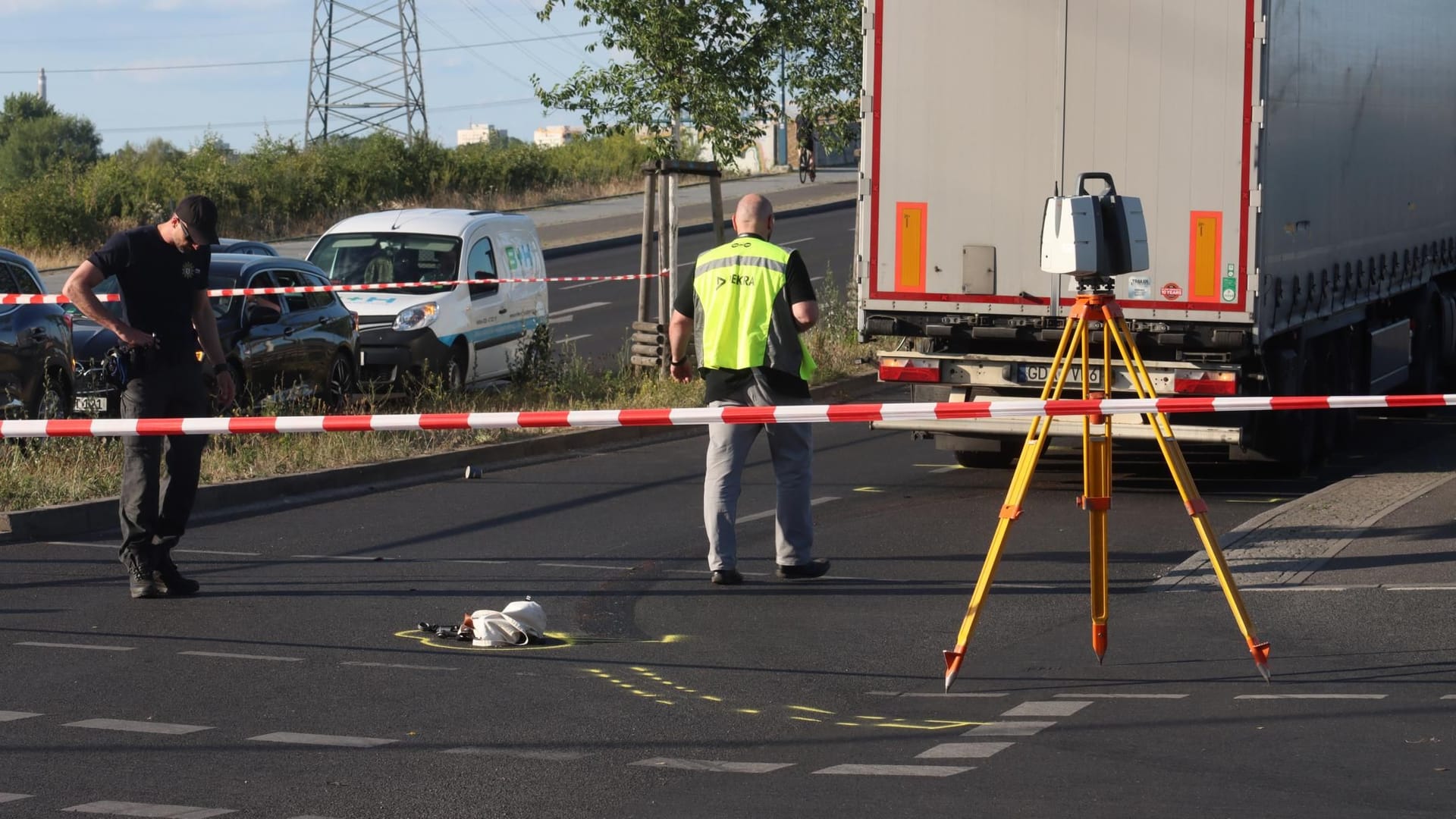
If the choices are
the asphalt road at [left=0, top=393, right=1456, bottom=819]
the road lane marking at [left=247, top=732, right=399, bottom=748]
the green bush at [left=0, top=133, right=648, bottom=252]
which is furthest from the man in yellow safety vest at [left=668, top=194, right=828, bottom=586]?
the green bush at [left=0, top=133, right=648, bottom=252]

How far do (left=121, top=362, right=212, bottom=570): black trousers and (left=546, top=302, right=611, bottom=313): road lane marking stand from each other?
19.6 metres

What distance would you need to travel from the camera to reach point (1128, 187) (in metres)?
12.0

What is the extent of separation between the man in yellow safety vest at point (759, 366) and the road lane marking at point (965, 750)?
3.29 m

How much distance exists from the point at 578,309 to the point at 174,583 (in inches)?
838

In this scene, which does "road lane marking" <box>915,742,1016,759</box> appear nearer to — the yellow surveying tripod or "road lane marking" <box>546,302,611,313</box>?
the yellow surveying tripod

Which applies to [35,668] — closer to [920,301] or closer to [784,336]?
[784,336]

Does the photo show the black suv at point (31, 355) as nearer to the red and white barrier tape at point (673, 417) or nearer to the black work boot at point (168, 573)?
the red and white barrier tape at point (673, 417)

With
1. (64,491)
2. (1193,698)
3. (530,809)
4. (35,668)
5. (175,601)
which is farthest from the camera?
(64,491)

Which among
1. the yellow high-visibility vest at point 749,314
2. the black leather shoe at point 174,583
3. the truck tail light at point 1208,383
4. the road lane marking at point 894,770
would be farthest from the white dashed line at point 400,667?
the truck tail light at point 1208,383

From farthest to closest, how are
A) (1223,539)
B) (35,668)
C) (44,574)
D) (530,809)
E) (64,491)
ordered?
1. (64,491)
2. (1223,539)
3. (44,574)
4. (35,668)
5. (530,809)

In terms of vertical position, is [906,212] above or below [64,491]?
above

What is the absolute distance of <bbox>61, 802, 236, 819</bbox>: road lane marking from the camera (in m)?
5.36

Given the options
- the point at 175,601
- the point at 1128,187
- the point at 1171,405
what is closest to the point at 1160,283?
the point at 1128,187

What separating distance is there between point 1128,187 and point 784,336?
11.4ft
